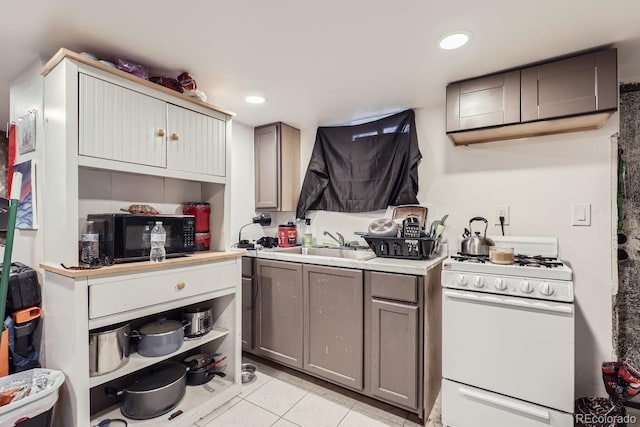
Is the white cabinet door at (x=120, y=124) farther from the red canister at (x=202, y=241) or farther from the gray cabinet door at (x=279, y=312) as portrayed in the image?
the gray cabinet door at (x=279, y=312)

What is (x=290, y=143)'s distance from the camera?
2.93m

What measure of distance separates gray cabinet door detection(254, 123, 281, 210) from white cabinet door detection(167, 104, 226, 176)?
805mm

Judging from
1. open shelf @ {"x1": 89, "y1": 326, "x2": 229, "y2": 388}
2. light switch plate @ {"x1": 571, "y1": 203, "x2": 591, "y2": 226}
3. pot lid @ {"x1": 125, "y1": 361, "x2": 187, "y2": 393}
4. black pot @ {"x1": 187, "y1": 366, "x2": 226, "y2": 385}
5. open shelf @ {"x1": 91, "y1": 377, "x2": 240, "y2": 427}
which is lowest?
open shelf @ {"x1": 91, "y1": 377, "x2": 240, "y2": 427}

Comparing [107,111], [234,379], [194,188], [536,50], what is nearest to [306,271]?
[234,379]

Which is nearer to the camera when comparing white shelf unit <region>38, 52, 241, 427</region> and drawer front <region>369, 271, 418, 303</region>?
white shelf unit <region>38, 52, 241, 427</region>

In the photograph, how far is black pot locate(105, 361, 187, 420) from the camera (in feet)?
5.35

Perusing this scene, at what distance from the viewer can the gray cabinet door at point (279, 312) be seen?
2180 millimetres

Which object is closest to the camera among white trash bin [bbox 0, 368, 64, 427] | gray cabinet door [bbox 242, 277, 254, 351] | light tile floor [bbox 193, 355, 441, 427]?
white trash bin [bbox 0, 368, 64, 427]

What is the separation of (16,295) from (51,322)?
0.21 meters

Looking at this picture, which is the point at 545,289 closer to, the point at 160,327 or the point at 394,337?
the point at 394,337

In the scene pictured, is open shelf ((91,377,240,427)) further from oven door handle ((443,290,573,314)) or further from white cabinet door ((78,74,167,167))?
oven door handle ((443,290,573,314))

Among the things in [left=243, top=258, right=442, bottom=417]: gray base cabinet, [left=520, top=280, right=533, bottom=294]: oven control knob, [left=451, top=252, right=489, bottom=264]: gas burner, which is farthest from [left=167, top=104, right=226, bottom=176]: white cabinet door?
[left=520, top=280, right=533, bottom=294]: oven control knob

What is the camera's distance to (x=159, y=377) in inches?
70.1

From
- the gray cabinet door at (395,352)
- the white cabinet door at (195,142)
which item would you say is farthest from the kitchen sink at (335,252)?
the white cabinet door at (195,142)
